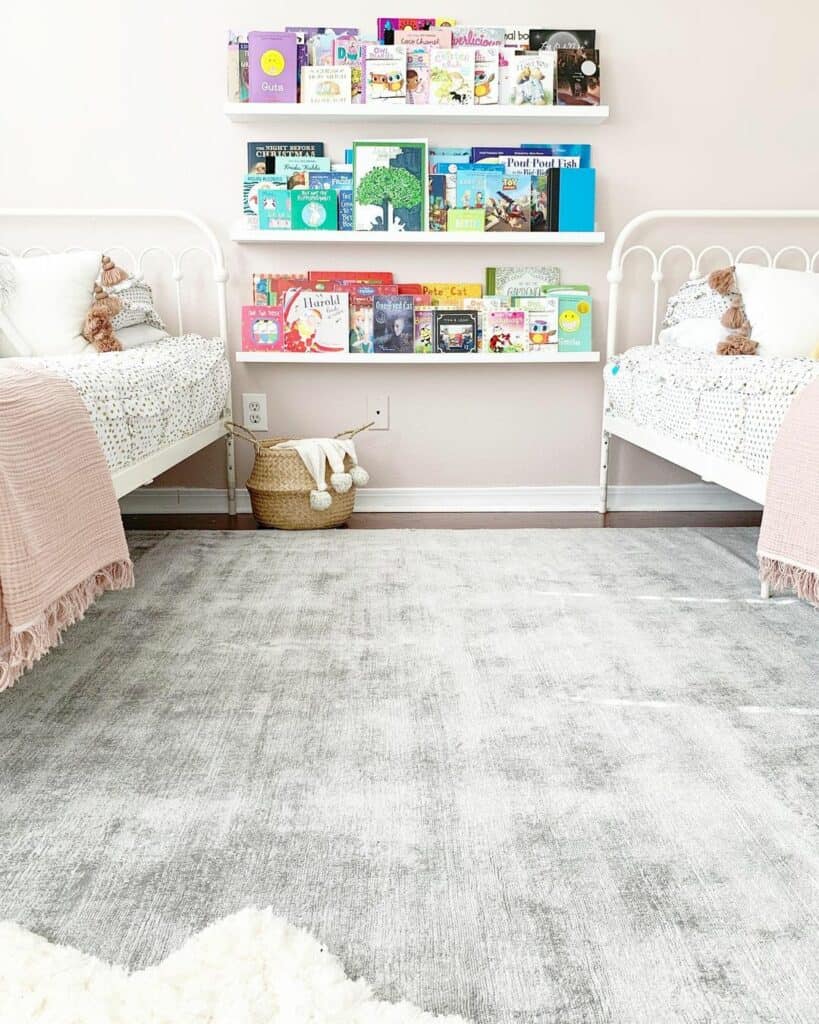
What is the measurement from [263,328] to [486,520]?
90cm

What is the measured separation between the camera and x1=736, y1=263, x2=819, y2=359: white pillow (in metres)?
2.55

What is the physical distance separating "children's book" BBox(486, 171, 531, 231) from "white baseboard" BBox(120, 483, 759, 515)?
827 mm

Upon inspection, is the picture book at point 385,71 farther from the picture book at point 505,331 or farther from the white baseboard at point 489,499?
the white baseboard at point 489,499

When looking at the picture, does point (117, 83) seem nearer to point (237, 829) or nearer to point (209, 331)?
point (209, 331)

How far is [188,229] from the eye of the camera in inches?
119

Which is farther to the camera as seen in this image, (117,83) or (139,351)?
(117,83)

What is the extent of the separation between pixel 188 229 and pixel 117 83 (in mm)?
461

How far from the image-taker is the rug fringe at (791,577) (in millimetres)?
1631

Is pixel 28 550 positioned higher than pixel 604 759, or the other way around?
pixel 28 550

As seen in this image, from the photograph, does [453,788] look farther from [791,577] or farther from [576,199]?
[576,199]

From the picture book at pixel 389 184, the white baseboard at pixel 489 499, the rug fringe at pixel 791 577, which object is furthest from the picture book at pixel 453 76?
the rug fringe at pixel 791 577

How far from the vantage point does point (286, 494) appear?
2809 millimetres

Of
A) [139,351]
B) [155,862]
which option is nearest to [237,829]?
[155,862]

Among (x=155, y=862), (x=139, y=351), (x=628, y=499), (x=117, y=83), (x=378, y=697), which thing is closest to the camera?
(x=155, y=862)
